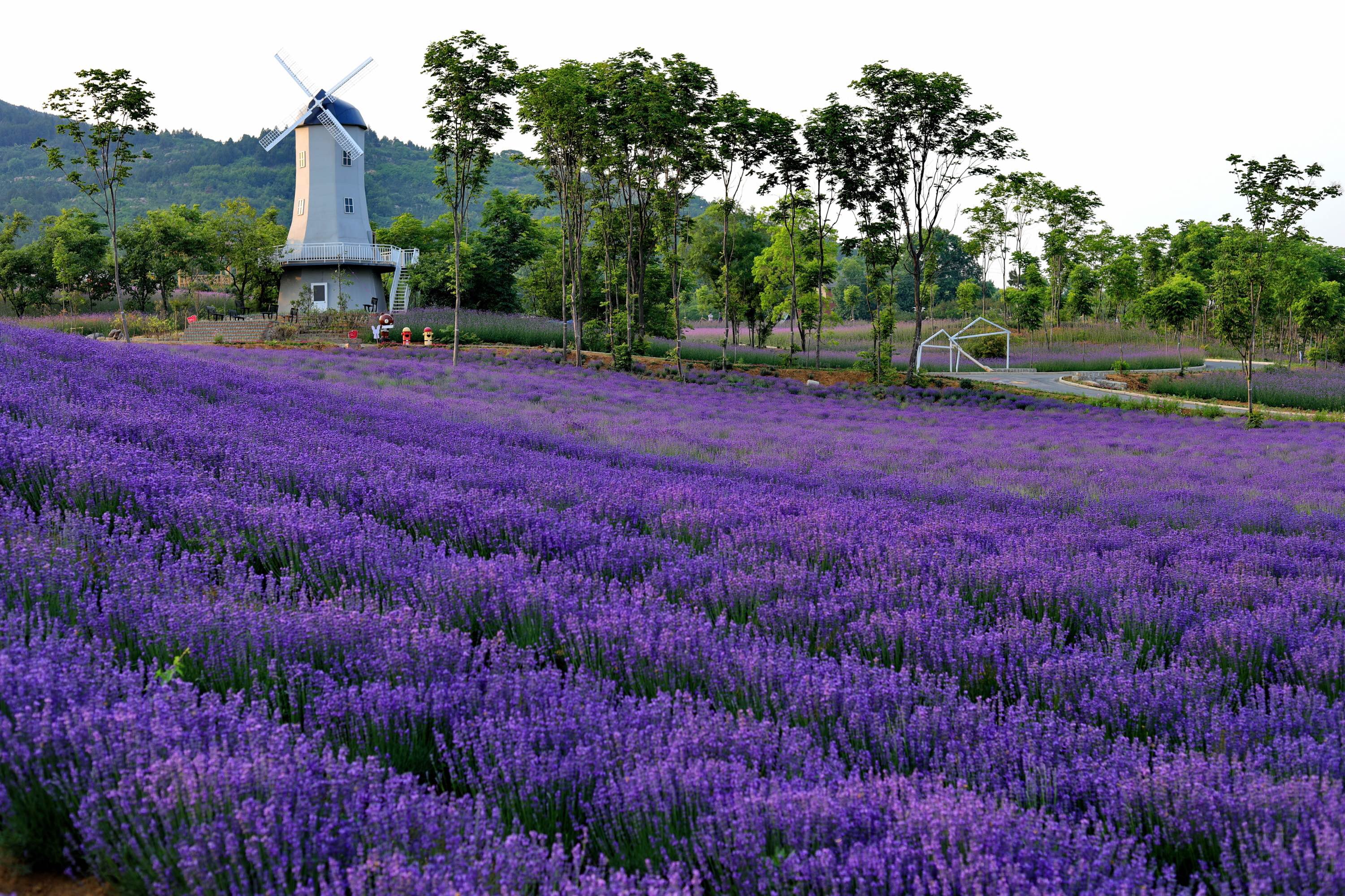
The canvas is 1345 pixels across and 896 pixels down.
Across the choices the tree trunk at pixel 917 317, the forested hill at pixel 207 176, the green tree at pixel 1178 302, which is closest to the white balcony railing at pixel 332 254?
the tree trunk at pixel 917 317

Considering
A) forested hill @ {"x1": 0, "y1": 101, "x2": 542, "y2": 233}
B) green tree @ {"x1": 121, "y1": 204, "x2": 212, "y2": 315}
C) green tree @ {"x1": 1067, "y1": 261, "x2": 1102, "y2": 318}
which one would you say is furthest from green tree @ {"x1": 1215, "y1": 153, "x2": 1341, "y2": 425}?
forested hill @ {"x1": 0, "y1": 101, "x2": 542, "y2": 233}

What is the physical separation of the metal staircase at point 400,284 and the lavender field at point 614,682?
134ft

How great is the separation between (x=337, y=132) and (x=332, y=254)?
276 inches

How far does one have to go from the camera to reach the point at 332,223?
43.6 meters

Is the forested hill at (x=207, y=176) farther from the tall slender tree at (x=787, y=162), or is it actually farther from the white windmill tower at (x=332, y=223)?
the tall slender tree at (x=787, y=162)

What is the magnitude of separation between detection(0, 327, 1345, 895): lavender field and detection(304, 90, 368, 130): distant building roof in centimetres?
4387

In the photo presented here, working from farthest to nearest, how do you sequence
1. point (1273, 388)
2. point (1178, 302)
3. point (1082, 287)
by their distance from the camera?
1. point (1082, 287)
2. point (1178, 302)
3. point (1273, 388)

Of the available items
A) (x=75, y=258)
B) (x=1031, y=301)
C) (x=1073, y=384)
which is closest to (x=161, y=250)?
(x=75, y=258)

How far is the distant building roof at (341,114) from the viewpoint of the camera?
145ft

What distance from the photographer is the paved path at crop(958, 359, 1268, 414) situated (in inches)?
1049

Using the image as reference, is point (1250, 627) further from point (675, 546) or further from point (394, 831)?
point (394, 831)

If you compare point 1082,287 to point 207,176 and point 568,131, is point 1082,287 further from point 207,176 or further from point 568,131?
point 207,176

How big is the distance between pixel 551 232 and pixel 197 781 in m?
56.5

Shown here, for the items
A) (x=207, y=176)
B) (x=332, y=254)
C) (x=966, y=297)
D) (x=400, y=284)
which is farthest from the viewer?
(x=207, y=176)
